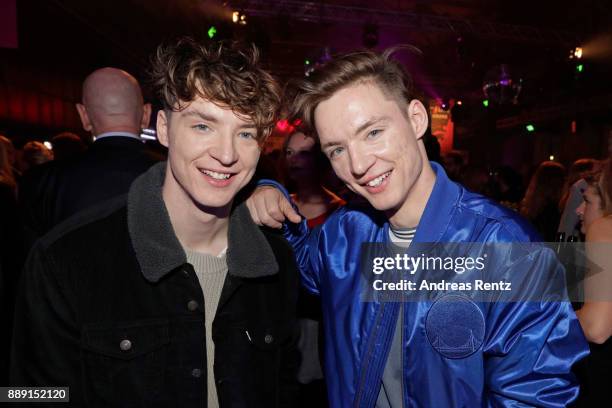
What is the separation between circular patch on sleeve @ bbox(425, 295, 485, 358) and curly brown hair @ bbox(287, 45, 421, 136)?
82 cm

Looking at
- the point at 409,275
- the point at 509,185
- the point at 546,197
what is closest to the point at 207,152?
the point at 409,275

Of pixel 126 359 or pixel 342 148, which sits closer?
pixel 126 359

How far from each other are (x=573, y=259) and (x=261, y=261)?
2.18m

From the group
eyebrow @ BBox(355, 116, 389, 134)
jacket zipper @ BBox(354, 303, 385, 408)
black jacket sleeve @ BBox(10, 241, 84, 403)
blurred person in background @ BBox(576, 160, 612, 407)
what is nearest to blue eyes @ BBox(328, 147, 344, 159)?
eyebrow @ BBox(355, 116, 389, 134)

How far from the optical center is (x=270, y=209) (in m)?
1.90

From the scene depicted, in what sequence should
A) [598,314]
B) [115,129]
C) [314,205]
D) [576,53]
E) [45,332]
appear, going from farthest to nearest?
[576,53]
[314,205]
[115,129]
[598,314]
[45,332]

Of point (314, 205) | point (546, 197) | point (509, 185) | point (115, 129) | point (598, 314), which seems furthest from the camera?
point (509, 185)

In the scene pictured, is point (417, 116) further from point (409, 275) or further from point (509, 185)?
point (509, 185)

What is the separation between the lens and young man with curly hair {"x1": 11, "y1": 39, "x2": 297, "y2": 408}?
4.83 ft

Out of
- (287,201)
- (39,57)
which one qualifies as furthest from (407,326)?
(39,57)

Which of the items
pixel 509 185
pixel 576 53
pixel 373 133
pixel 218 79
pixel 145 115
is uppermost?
pixel 576 53

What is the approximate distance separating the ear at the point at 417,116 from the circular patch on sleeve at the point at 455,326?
27.2 inches

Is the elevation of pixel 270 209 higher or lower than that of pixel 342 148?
lower

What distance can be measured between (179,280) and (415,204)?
94 centimetres
